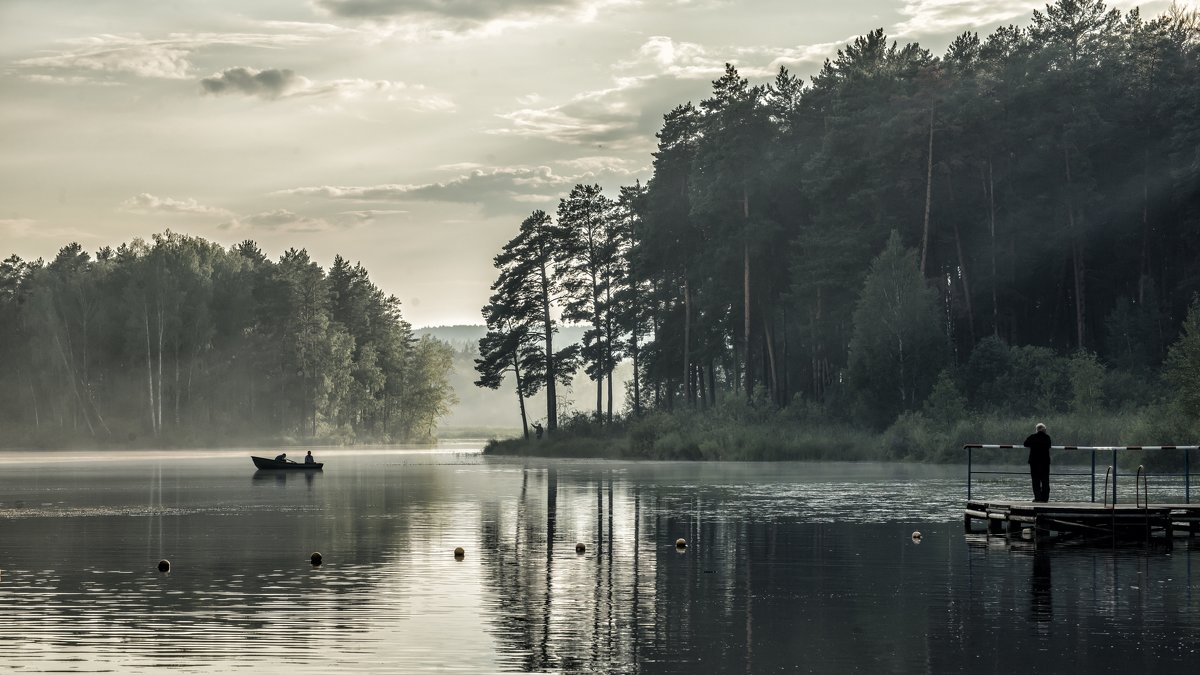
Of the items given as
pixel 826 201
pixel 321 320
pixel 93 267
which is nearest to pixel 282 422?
pixel 321 320

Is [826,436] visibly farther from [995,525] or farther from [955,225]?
[995,525]

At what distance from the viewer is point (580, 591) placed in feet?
75.0

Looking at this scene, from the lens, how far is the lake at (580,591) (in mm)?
16844

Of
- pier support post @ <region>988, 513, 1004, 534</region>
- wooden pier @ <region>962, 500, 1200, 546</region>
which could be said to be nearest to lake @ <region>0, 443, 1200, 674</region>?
pier support post @ <region>988, 513, 1004, 534</region>

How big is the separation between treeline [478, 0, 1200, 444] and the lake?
3542 cm

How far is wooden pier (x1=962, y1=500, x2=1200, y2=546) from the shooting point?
3231 cm

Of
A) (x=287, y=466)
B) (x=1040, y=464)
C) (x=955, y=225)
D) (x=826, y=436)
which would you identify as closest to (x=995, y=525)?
(x=1040, y=464)

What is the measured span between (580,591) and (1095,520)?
15.2 meters

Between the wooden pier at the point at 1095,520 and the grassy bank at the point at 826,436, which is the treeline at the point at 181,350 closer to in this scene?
the grassy bank at the point at 826,436

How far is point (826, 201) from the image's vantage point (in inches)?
3691

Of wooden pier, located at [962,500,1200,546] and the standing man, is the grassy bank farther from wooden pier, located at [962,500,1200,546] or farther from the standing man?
wooden pier, located at [962,500,1200,546]

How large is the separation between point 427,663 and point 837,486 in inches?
1508

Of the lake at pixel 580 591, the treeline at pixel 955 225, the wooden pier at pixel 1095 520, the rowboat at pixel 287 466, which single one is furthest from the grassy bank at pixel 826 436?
the wooden pier at pixel 1095 520

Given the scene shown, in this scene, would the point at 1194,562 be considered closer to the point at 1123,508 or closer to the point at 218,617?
the point at 1123,508
